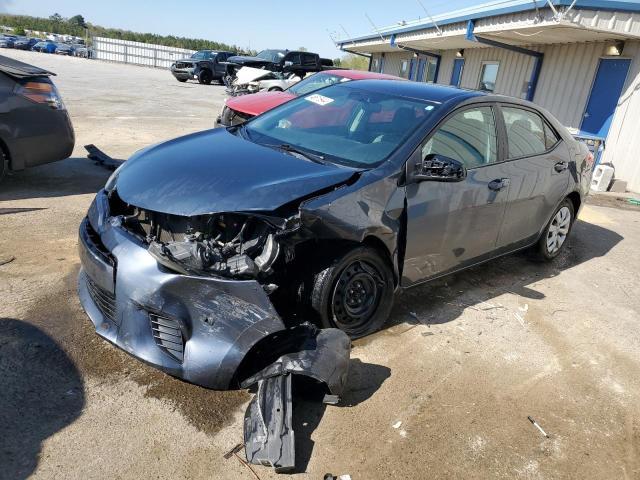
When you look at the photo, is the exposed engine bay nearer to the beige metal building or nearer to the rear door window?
the rear door window

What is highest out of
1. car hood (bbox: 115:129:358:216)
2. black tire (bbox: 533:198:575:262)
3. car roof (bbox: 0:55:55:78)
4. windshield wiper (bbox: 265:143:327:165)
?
car roof (bbox: 0:55:55:78)

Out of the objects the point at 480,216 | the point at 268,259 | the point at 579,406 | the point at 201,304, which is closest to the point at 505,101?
the point at 480,216

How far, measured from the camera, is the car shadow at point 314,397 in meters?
2.62

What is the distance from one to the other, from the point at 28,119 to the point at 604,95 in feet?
34.4

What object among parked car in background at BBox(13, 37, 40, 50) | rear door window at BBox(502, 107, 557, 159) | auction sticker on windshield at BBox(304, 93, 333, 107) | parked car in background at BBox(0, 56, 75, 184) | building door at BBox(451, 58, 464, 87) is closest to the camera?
rear door window at BBox(502, 107, 557, 159)

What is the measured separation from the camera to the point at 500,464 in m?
2.67

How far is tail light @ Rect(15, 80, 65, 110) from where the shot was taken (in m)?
5.79

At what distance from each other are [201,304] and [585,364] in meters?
2.81

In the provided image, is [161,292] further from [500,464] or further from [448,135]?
[448,135]

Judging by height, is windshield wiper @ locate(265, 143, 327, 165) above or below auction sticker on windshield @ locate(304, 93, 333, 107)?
below

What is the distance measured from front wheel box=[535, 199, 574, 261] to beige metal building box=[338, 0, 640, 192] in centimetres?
555

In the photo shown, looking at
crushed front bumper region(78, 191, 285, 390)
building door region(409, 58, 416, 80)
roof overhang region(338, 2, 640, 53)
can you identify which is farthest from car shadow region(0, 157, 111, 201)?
building door region(409, 58, 416, 80)

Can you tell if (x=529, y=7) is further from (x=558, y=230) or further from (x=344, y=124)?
(x=344, y=124)

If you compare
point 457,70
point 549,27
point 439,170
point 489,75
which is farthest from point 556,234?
point 457,70
